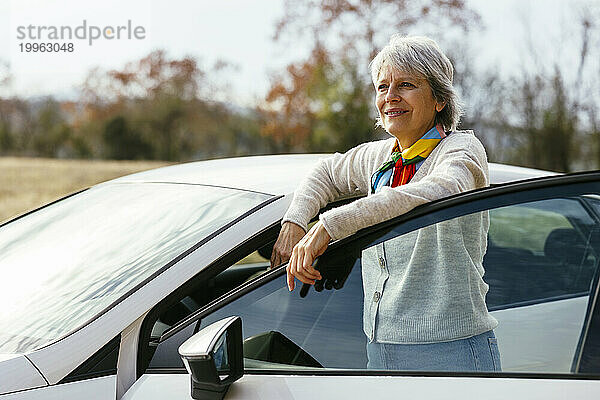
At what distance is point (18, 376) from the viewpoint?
1.52 m

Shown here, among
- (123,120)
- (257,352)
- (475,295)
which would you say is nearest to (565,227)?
(475,295)

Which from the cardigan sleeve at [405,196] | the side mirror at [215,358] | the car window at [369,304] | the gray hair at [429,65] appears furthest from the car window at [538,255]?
the side mirror at [215,358]

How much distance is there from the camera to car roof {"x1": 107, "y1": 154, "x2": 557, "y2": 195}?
80.4 inches

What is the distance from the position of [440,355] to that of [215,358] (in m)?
0.48

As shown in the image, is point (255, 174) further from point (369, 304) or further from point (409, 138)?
point (369, 304)

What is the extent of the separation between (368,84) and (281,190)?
12221 millimetres

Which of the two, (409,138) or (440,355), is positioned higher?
(409,138)

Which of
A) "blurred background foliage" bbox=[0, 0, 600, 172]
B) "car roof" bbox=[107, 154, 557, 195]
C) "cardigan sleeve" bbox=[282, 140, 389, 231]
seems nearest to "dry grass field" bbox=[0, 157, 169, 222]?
"blurred background foliage" bbox=[0, 0, 600, 172]

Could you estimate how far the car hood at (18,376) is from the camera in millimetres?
1502

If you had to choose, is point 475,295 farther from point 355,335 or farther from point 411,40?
point 411,40

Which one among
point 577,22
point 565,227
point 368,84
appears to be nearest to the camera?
point 565,227

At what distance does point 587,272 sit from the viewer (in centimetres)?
160

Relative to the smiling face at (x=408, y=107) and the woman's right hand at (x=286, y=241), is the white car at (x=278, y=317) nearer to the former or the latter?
the woman's right hand at (x=286, y=241)

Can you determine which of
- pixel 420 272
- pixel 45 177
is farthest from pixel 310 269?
Answer: pixel 45 177
